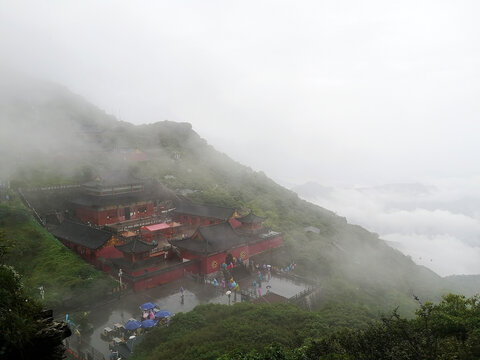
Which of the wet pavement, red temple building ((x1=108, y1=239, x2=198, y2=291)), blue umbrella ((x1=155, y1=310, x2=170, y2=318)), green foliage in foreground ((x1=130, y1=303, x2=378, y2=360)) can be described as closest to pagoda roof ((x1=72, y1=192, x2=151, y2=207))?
red temple building ((x1=108, y1=239, x2=198, y2=291))

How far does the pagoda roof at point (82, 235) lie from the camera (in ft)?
107

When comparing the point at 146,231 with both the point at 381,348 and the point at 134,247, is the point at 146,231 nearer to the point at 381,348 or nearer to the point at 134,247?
the point at 134,247

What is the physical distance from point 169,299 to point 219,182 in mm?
45786

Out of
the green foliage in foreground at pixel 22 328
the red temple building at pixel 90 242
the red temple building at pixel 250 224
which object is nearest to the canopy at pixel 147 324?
the red temple building at pixel 90 242

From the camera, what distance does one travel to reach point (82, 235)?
34.5 m

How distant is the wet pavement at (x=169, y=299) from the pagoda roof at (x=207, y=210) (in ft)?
39.8

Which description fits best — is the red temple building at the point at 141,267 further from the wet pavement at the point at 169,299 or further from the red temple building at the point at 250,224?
the red temple building at the point at 250,224

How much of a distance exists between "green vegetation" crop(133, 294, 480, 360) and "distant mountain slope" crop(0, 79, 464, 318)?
11.1m

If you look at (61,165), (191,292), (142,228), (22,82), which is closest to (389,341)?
(191,292)

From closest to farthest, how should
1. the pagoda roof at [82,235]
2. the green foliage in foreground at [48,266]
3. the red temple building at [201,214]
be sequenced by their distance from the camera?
the green foliage in foreground at [48,266]
the pagoda roof at [82,235]
the red temple building at [201,214]

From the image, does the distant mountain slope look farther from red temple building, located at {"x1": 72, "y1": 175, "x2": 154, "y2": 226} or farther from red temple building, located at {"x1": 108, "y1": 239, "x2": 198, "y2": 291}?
red temple building, located at {"x1": 108, "y1": 239, "x2": 198, "y2": 291}

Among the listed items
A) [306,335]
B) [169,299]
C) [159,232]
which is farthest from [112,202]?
[306,335]

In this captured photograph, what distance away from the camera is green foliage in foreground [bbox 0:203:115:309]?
25141 mm

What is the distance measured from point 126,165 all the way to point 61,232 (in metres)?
32.4
